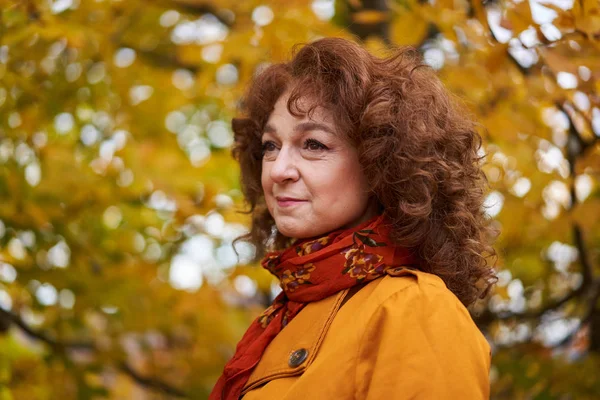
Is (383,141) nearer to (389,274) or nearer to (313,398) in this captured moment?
(389,274)

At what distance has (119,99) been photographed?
3.73 meters

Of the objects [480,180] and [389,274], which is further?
[480,180]

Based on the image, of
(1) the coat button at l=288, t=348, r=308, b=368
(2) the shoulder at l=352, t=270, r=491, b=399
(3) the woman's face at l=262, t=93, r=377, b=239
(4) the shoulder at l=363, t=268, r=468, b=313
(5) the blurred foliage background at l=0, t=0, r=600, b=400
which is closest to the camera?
(2) the shoulder at l=352, t=270, r=491, b=399

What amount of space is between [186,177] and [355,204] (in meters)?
1.73

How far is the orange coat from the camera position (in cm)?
160

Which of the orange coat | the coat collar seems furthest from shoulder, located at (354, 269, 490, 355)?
the coat collar

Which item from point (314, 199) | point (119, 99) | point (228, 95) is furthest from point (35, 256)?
point (314, 199)

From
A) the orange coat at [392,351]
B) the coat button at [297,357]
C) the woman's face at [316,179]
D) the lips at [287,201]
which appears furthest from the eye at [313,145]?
the coat button at [297,357]

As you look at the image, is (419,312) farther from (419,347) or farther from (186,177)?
(186,177)

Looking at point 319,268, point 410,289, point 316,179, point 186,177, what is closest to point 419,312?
point 410,289

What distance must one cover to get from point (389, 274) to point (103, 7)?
76.5 inches

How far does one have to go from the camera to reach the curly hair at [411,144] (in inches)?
74.8

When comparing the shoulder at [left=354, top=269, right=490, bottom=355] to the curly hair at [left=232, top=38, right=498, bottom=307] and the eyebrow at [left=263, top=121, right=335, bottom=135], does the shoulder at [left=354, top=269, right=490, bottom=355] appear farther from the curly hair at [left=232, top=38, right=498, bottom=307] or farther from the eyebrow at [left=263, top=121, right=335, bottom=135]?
the eyebrow at [left=263, top=121, right=335, bottom=135]

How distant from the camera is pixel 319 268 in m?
1.91
